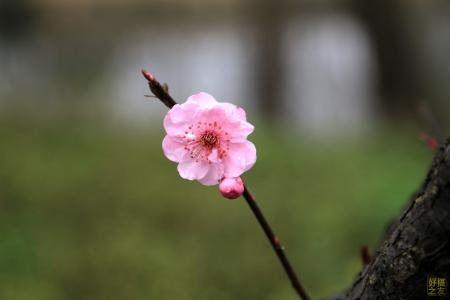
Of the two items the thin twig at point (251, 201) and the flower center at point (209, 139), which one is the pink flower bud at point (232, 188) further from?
the flower center at point (209, 139)

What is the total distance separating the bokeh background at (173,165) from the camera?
279 centimetres

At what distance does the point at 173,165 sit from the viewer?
4.05 metres

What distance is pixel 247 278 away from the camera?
2.75 m

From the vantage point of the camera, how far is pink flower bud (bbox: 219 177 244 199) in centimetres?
75

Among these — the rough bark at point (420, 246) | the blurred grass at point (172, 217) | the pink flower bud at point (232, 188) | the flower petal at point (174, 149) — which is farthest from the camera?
the blurred grass at point (172, 217)

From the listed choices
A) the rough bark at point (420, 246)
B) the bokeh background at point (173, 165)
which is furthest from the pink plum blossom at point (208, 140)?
the bokeh background at point (173, 165)

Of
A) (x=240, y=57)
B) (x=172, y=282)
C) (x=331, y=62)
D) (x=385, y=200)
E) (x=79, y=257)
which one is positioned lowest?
(x=385, y=200)

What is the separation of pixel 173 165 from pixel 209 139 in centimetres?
316

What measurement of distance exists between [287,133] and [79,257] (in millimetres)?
2810

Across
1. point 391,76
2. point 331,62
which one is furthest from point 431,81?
point 331,62

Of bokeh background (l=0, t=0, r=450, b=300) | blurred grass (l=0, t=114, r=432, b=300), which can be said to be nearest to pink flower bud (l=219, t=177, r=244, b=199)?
bokeh background (l=0, t=0, r=450, b=300)

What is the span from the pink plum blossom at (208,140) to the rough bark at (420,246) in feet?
0.80

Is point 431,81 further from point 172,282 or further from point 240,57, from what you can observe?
point 172,282

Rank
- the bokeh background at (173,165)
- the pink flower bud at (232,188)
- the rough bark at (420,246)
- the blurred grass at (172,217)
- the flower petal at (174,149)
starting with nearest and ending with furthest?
1. the rough bark at (420,246)
2. the pink flower bud at (232,188)
3. the flower petal at (174,149)
4. the blurred grass at (172,217)
5. the bokeh background at (173,165)
